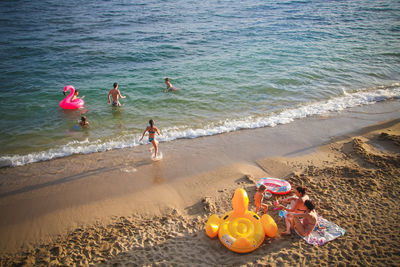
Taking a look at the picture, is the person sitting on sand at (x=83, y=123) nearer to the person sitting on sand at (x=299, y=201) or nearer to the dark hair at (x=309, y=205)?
the person sitting on sand at (x=299, y=201)

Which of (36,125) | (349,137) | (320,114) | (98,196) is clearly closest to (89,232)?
(98,196)

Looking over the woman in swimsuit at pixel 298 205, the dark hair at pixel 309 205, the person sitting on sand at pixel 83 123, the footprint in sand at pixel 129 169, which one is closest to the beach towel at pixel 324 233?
the woman in swimsuit at pixel 298 205

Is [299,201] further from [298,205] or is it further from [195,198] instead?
[195,198]

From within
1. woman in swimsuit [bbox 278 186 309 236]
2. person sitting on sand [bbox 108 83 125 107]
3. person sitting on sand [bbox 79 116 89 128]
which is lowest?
woman in swimsuit [bbox 278 186 309 236]

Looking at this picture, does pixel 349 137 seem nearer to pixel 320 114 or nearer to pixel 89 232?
pixel 320 114

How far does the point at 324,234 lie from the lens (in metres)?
4.36

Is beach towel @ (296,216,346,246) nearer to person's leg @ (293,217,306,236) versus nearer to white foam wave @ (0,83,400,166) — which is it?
person's leg @ (293,217,306,236)

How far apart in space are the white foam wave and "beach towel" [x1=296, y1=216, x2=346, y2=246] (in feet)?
15.3

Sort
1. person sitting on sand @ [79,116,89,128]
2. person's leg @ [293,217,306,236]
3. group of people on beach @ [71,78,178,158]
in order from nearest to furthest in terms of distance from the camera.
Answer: person's leg @ [293,217,306,236]
group of people on beach @ [71,78,178,158]
person sitting on sand @ [79,116,89,128]

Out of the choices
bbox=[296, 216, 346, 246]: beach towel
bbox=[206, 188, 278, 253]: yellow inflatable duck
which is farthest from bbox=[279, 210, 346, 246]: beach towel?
bbox=[206, 188, 278, 253]: yellow inflatable duck

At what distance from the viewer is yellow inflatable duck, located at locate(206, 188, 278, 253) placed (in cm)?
409

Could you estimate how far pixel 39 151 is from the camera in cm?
762

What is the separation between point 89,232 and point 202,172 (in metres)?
3.05

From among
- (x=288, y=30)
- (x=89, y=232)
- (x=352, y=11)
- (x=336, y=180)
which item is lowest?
(x=89, y=232)
